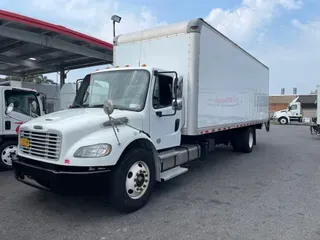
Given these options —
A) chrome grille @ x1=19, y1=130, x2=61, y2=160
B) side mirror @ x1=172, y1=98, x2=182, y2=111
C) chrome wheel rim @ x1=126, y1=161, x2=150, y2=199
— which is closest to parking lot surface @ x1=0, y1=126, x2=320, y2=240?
chrome wheel rim @ x1=126, y1=161, x2=150, y2=199

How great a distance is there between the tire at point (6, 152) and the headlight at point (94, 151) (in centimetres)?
431

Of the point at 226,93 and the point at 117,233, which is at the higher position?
the point at 226,93

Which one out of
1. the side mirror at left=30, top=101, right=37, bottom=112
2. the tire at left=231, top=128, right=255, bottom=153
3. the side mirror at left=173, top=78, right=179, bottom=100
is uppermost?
the side mirror at left=173, top=78, right=179, bottom=100

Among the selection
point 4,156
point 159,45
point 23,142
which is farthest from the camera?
point 4,156

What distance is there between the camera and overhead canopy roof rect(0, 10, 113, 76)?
9898mm

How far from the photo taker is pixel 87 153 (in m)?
4.03

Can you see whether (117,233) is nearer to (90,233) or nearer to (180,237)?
(90,233)

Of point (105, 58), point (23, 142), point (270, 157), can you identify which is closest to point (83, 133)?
point (23, 142)

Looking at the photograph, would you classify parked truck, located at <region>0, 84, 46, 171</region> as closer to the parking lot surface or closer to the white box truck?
the parking lot surface

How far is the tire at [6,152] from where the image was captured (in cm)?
722

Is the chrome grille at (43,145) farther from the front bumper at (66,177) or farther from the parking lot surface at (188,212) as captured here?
the parking lot surface at (188,212)

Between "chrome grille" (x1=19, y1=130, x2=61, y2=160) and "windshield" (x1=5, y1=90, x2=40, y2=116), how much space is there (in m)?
3.48

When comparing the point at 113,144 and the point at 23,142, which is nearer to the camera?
the point at 113,144

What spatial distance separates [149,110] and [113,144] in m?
1.23
